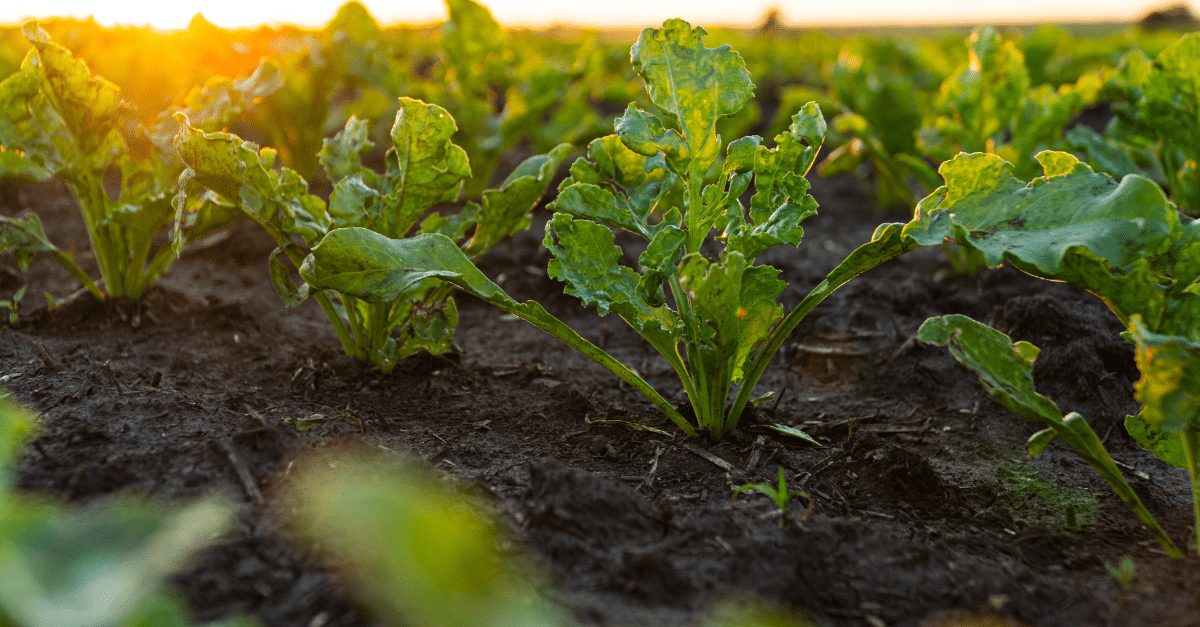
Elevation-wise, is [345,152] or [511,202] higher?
[345,152]

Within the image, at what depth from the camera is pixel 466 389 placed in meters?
2.35

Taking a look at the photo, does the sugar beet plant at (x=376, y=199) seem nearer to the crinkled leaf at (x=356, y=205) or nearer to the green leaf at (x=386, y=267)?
the crinkled leaf at (x=356, y=205)

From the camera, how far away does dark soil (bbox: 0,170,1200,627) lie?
4.39 feet

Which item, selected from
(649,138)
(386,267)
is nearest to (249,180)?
(386,267)

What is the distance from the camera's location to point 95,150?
2533mm

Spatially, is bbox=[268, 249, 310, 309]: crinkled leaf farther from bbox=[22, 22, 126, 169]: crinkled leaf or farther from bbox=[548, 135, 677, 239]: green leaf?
bbox=[22, 22, 126, 169]: crinkled leaf

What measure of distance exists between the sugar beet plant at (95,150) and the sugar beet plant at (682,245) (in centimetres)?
91

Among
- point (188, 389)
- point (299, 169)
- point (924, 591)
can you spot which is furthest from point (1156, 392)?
point (299, 169)

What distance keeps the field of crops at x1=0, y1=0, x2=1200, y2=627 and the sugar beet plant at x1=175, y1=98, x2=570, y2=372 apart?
0.01 meters

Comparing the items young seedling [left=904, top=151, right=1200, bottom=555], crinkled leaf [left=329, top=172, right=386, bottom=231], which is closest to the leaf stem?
young seedling [left=904, top=151, right=1200, bottom=555]

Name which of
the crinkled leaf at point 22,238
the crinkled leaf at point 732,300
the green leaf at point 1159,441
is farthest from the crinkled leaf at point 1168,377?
the crinkled leaf at point 22,238

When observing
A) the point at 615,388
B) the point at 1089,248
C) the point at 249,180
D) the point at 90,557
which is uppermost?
the point at 249,180

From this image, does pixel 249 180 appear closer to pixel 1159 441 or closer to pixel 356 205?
pixel 356 205

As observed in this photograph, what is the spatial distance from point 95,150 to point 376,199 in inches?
43.8
